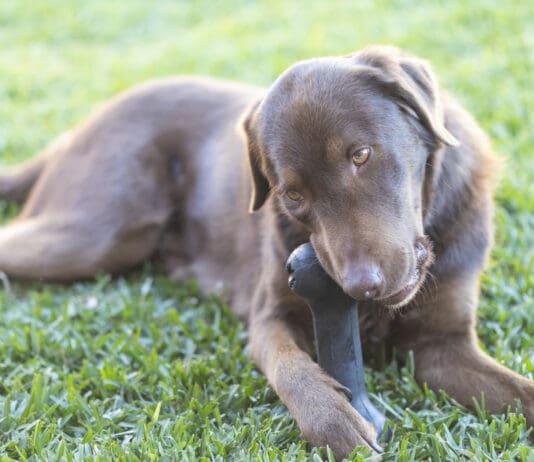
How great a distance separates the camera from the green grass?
3.01 meters

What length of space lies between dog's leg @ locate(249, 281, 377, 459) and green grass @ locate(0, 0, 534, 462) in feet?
0.26

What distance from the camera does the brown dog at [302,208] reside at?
2.90 meters

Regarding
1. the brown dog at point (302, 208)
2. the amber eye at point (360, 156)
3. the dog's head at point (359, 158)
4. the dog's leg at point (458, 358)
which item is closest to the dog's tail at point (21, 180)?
the brown dog at point (302, 208)

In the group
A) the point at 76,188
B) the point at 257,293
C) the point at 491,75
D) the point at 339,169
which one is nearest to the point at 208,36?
the point at 491,75

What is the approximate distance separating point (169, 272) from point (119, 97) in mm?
1225

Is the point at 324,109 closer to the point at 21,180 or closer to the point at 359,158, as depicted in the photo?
the point at 359,158

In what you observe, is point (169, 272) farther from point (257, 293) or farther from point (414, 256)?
point (414, 256)

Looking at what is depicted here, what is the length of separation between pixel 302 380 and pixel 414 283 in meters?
0.56

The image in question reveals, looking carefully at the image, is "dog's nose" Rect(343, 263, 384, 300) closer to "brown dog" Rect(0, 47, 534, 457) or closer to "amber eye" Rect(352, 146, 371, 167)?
"brown dog" Rect(0, 47, 534, 457)

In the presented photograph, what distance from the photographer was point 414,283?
2.99m

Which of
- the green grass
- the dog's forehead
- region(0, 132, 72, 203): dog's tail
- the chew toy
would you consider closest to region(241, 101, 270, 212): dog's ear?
the dog's forehead

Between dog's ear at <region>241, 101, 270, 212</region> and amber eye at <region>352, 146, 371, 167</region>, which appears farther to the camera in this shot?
dog's ear at <region>241, 101, 270, 212</region>

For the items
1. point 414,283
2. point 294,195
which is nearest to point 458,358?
point 414,283

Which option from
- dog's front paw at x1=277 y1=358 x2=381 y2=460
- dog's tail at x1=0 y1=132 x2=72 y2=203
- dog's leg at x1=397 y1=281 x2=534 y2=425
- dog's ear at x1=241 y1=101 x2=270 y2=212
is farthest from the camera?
dog's tail at x1=0 y1=132 x2=72 y2=203
